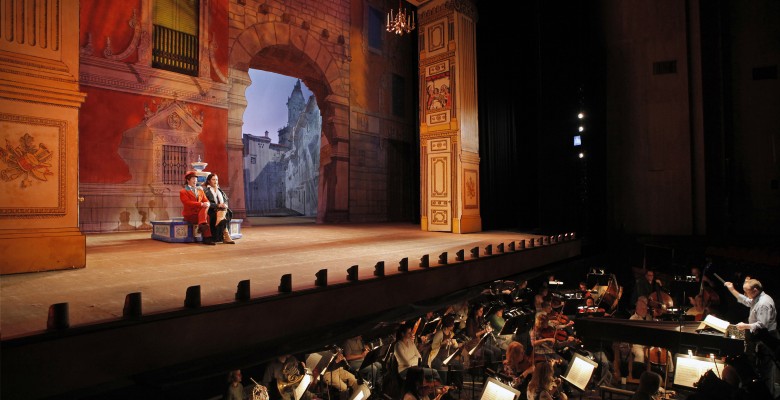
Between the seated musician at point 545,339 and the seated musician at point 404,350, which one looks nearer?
the seated musician at point 404,350

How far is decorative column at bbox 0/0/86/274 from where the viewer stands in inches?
140

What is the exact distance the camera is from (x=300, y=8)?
11258mm

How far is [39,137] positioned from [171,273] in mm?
1755

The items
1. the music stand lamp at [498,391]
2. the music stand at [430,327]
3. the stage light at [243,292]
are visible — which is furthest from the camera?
the music stand at [430,327]

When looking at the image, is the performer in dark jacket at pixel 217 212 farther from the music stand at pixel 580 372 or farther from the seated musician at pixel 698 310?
the seated musician at pixel 698 310

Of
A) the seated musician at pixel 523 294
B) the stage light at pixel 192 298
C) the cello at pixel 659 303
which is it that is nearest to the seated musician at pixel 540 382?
the stage light at pixel 192 298

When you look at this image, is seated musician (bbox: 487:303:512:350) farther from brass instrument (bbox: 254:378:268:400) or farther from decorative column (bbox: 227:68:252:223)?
decorative column (bbox: 227:68:252:223)

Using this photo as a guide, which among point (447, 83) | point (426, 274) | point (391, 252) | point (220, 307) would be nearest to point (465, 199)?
point (447, 83)

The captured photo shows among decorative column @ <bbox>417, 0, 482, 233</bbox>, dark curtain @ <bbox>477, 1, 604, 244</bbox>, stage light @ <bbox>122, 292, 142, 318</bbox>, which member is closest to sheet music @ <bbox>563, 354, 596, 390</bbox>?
stage light @ <bbox>122, 292, 142, 318</bbox>

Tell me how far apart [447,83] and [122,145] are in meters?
6.97

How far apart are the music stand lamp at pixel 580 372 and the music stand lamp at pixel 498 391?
3.31 feet

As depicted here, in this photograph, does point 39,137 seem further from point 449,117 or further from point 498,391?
point 449,117

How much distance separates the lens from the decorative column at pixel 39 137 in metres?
3.56

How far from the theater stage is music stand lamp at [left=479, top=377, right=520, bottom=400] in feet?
Answer: 3.64
